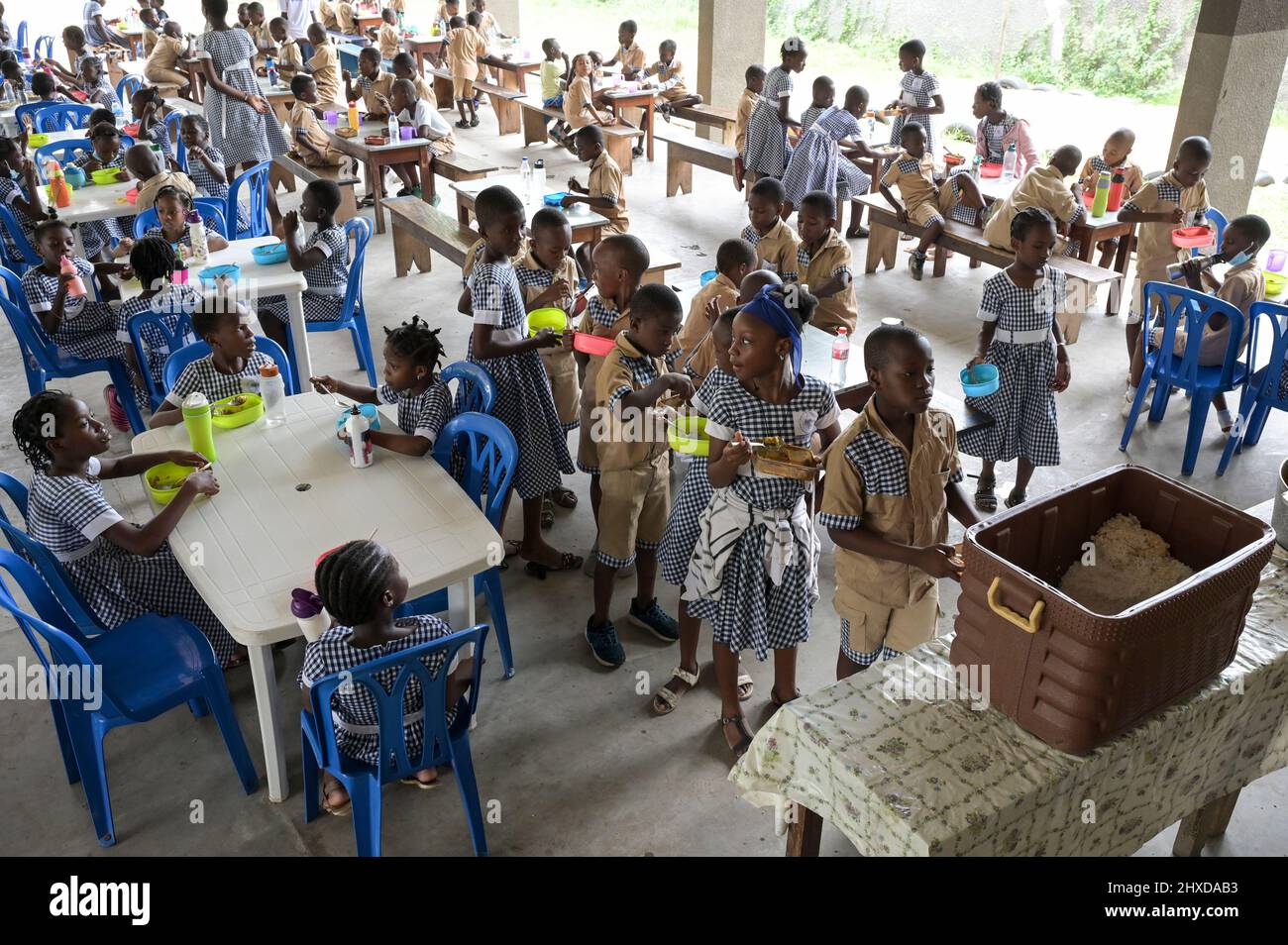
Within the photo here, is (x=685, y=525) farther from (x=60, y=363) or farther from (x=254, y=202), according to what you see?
(x=254, y=202)

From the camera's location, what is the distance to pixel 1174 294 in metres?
4.99

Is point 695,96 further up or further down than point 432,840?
further up

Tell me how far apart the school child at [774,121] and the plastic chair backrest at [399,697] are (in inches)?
270

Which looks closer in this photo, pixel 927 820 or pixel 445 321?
pixel 927 820

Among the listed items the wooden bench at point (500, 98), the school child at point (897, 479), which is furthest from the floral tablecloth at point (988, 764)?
the wooden bench at point (500, 98)

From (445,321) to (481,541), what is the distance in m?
4.06

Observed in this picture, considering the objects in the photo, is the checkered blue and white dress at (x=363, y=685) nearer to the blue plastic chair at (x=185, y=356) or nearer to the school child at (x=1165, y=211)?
the blue plastic chair at (x=185, y=356)

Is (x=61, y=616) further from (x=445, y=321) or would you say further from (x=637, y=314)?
(x=445, y=321)

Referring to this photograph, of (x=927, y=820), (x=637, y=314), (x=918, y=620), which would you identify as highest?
(x=637, y=314)

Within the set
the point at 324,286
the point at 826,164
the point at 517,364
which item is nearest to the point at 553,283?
the point at 517,364

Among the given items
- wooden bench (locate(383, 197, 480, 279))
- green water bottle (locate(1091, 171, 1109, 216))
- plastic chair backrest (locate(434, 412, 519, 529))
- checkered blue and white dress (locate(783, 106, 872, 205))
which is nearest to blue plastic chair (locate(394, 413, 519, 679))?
plastic chair backrest (locate(434, 412, 519, 529))

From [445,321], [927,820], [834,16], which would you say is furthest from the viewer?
[834,16]

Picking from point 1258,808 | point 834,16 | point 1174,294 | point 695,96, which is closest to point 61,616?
point 1258,808

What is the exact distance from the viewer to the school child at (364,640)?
2551 millimetres
